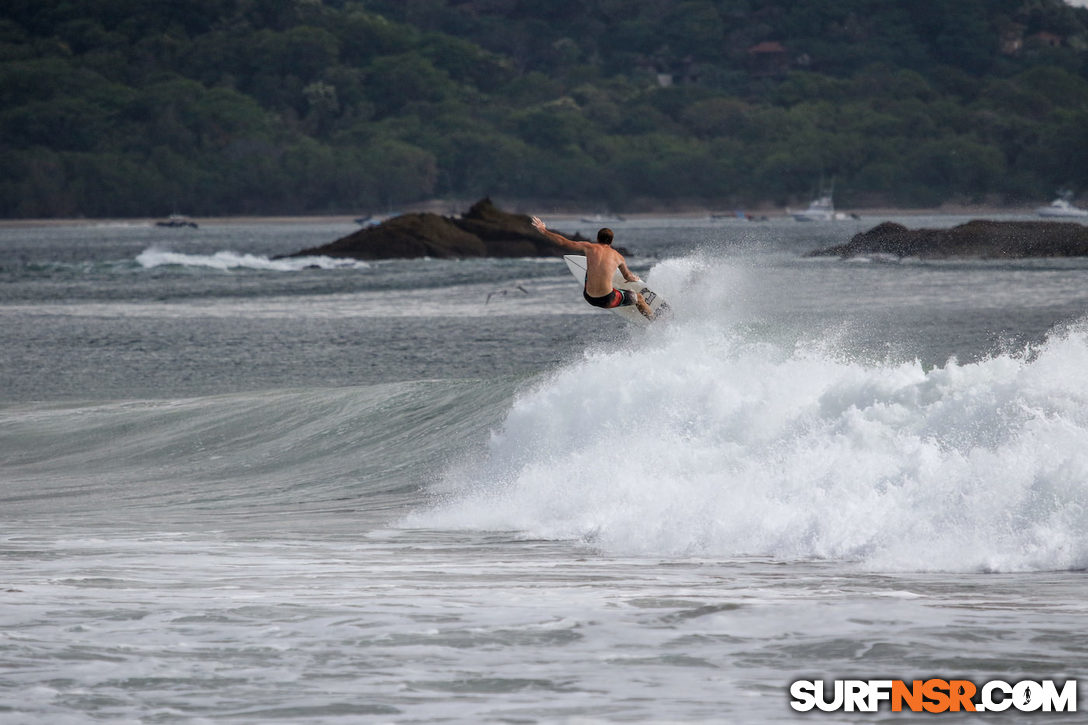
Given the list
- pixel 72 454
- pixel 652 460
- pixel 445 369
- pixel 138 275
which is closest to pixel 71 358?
pixel 445 369

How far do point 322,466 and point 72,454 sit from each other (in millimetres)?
4121

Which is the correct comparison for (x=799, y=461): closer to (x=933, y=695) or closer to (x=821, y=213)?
(x=933, y=695)

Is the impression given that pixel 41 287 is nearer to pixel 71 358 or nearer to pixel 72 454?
pixel 71 358

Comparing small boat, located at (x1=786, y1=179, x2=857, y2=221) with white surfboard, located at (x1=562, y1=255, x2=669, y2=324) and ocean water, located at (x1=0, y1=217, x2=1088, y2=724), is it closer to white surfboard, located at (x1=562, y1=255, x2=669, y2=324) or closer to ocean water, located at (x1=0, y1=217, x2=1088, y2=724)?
ocean water, located at (x1=0, y1=217, x2=1088, y2=724)

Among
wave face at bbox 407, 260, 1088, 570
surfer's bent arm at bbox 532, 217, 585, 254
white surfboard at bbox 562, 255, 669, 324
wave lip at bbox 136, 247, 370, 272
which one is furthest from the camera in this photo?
wave lip at bbox 136, 247, 370, 272

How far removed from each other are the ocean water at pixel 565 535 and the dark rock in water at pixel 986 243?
4126 centimetres

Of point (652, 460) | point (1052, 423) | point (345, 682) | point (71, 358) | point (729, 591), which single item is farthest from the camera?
point (71, 358)

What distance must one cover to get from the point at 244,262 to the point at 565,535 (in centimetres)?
6905

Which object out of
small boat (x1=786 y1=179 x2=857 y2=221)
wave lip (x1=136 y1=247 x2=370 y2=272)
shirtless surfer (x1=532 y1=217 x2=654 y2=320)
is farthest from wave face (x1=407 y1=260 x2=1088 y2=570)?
small boat (x1=786 y1=179 x2=857 y2=221)

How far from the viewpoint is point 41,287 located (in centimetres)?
6200

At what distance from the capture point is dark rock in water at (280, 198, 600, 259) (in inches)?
3270

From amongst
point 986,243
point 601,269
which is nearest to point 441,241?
point 986,243

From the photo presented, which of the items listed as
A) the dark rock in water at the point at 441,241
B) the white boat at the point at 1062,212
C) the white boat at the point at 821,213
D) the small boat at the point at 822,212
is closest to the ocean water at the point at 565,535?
the dark rock in water at the point at 441,241

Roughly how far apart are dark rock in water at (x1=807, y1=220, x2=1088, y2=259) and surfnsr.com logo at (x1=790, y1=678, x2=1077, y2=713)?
59.8 meters
